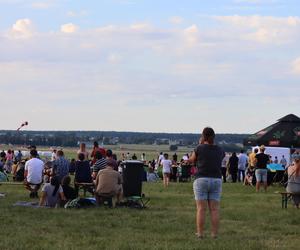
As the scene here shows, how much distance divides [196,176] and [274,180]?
16780 mm

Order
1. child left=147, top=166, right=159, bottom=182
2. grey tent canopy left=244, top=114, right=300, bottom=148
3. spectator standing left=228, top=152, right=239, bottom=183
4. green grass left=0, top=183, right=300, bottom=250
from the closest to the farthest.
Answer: green grass left=0, top=183, right=300, bottom=250 → grey tent canopy left=244, top=114, right=300, bottom=148 → spectator standing left=228, top=152, right=239, bottom=183 → child left=147, top=166, right=159, bottom=182

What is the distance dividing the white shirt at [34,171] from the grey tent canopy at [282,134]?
1088cm

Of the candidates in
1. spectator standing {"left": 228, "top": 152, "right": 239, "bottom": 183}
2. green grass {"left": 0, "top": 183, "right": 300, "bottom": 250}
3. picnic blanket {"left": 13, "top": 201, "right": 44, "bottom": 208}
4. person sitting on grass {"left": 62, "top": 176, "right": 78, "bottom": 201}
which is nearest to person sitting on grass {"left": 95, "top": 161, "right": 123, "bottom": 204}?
person sitting on grass {"left": 62, "top": 176, "right": 78, "bottom": 201}

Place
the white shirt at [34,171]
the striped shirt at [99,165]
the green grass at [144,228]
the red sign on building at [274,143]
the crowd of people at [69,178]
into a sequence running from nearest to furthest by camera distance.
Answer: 1. the green grass at [144,228]
2. the crowd of people at [69,178]
3. the striped shirt at [99,165]
4. the white shirt at [34,171]
5. the red sign on building at [274,143]

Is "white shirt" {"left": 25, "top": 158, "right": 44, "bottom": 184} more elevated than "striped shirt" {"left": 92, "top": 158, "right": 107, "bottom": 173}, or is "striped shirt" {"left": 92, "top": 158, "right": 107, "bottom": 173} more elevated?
"striped shirt" {"left": 92, "top": 158, "right": 107, "bottom": 173}

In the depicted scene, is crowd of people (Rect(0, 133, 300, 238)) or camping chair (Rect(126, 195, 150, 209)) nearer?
crowd of people (Rect(0, 133, 300, 238))

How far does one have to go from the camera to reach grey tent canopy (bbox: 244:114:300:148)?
26312 mm

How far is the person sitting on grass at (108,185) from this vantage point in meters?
14.9

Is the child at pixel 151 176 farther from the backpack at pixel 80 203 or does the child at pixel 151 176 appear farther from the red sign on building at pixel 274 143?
the backpack at pixel 80 203

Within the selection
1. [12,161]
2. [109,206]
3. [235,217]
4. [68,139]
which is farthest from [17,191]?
[68,139]

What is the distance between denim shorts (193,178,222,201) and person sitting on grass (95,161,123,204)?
5180 mm

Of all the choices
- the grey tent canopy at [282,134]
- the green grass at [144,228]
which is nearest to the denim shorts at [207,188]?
the green grass at [144,228]

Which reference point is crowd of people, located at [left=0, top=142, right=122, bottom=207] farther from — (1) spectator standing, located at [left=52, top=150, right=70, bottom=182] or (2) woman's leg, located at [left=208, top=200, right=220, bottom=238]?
(2) woman's leg, located at [left=208, top=200, right=220, bottom=238]

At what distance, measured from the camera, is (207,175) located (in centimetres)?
988
